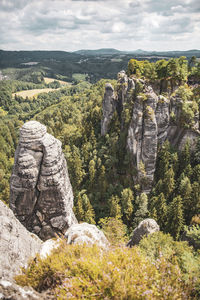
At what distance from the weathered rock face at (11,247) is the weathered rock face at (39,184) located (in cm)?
520

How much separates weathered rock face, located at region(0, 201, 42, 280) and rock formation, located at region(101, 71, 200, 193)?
3615 centimetres

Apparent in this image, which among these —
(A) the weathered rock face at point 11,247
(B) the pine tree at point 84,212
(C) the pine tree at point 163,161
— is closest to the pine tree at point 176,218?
(C) the pine tree at point 163,161

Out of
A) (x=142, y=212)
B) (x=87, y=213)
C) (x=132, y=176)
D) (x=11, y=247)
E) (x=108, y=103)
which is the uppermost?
(x=108, y=103)

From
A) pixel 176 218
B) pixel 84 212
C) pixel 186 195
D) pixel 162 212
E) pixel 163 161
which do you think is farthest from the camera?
pixel 84 212

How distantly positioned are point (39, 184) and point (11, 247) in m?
8.02

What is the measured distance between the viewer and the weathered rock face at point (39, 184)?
60.9 feet

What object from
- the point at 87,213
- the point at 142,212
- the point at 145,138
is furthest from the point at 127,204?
the point at 145,138

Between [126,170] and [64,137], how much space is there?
117 ft

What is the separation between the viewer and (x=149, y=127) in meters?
43.5

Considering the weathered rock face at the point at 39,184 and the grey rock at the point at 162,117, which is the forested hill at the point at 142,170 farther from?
the weathered rock face at the point at 39,184

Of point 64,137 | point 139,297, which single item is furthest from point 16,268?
point 64,137

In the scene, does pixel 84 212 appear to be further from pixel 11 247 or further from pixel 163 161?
pixel 11 247

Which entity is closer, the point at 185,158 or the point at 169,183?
the point at 169,183

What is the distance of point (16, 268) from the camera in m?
11.6
